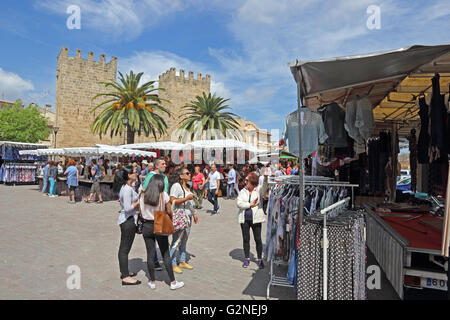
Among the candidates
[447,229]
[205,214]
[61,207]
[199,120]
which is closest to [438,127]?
[447,229]

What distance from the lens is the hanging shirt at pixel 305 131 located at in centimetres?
416

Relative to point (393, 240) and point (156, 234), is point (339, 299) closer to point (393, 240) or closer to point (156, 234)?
point (393, 240)

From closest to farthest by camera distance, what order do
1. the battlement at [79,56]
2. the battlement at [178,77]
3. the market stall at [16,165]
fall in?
the market stall at [16,165] < the battlement at [79,56] < the battlement at [178,77]

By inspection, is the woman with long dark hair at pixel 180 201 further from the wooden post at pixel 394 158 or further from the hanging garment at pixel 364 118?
the wooden post at pixel 394 158

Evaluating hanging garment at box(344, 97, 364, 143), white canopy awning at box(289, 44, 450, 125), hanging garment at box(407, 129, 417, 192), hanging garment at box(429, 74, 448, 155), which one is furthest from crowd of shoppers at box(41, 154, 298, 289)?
hanging garment at box(407, 129, 417, 192)

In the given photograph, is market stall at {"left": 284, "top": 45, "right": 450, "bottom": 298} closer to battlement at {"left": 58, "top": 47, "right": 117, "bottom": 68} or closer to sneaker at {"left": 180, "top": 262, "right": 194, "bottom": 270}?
sneaker at {"left": 180, "top": 262, "right": 194, "bottom": 270}

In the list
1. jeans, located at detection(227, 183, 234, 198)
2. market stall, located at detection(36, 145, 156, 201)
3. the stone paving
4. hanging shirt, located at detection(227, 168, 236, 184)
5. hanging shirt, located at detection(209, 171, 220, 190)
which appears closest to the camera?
the stone paving

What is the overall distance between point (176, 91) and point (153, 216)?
3862cm

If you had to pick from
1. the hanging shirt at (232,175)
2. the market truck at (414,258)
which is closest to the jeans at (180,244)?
the market truck at (414,258)

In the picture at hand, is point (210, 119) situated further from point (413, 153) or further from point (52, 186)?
point (413, 153)

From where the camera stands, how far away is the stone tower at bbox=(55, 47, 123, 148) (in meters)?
34.3

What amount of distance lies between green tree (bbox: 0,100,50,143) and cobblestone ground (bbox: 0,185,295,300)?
33.1m
